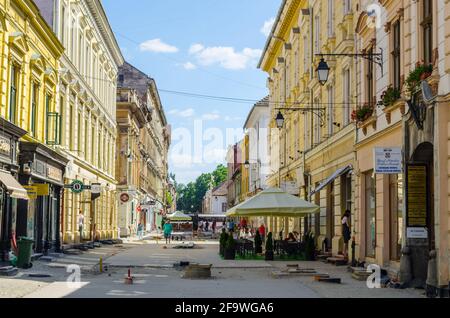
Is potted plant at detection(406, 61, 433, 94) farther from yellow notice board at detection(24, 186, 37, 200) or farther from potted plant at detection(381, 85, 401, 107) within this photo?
yellow notice board at detection(24, 186, 37, 200)

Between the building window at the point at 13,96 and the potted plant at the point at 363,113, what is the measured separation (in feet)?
35.2

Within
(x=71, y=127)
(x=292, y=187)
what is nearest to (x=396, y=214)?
(x=292, y=187)

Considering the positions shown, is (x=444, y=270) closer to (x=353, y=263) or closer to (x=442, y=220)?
(x=442, y=220)

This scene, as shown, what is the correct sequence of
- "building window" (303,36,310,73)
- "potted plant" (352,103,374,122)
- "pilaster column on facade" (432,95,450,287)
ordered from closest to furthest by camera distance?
"pilaster column on facade" (432,95,450,287), "potted plant" (352,103,374,122), "building window" (303,36,310,73)

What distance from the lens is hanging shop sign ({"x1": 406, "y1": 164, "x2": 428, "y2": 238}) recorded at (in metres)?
17.2

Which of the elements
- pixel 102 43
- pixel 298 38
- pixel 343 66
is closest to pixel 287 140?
pixel 298 38

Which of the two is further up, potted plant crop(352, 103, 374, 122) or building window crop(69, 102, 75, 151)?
building window crop(69, 102, 75, 151)

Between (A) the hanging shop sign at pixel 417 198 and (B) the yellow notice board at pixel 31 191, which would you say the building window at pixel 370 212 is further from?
(B) the yellow notice board at pixel 31 191

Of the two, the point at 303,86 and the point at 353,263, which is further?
the point at 303,86

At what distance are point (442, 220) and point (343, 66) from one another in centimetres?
1278

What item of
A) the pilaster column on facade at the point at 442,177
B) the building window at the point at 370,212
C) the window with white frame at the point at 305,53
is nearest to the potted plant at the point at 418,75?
the pilaster column on facade at the point at 442,177

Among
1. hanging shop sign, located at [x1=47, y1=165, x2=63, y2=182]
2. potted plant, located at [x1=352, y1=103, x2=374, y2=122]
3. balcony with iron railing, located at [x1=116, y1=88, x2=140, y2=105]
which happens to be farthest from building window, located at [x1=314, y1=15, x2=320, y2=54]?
balcony with iron railing, located at [x1=116, y1=88, x2=140, y2=105]

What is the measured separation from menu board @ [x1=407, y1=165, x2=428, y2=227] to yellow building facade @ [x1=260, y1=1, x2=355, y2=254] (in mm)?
7722

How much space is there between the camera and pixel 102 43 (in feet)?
148
